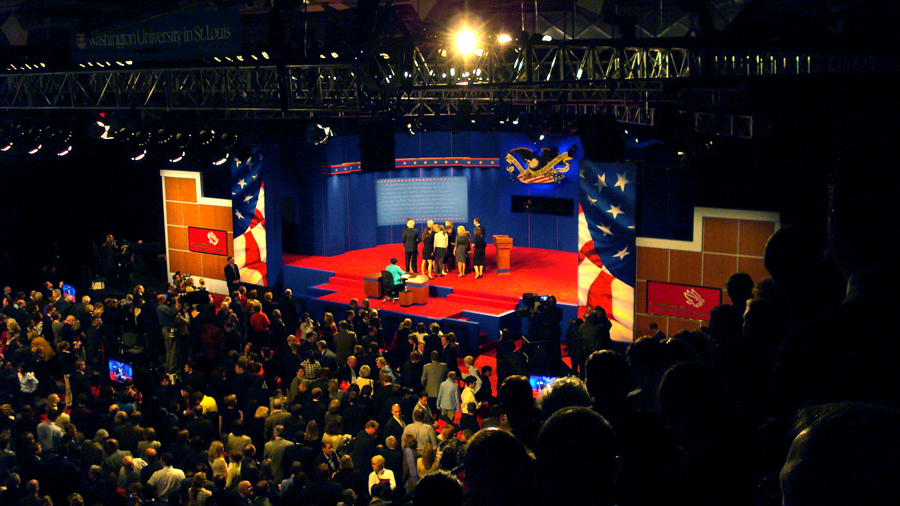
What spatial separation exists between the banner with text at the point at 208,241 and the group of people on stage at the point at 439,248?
13.4 ft

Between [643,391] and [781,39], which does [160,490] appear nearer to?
[643,391]

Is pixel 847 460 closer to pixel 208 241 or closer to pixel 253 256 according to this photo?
pixel 253 256

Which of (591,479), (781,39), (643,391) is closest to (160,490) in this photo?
(643,391)

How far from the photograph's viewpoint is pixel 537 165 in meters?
20.4

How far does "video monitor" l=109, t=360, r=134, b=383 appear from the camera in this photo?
10219 millimetres

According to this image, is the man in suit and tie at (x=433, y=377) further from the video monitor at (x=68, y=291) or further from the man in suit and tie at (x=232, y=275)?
the video monitor at (x=68, y=291)

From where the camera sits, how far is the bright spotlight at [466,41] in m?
10.7

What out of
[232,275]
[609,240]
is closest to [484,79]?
[609,240]

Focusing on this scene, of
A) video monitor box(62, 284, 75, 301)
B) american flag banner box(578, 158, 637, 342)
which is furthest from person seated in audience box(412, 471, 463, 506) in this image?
video monitor box(62, 284, 75, 301)

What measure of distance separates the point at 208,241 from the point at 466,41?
9472 millimetres

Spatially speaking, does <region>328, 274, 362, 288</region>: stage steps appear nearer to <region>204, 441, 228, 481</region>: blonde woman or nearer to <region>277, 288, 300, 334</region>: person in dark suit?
<region>277, 288, 300, 334</region>: person in dark suit

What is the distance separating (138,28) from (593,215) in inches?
299

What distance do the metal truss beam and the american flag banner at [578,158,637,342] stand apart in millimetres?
1370

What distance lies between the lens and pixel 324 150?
19.0 meters
